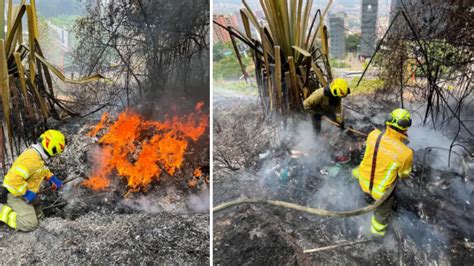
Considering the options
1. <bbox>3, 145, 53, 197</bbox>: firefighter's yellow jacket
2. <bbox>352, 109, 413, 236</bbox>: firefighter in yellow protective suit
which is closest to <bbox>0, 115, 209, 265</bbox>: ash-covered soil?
<bbox>3, 145, 53, 197</bbox>: firefighter's yellow jacket

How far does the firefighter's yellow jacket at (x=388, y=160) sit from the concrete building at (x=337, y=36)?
3.37 ft

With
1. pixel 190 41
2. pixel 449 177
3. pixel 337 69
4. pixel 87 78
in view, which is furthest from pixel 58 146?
pixel 449 177

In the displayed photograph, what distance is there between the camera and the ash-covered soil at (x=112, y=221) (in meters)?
3.11

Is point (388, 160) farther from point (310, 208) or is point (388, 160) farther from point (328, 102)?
point (328, 102)

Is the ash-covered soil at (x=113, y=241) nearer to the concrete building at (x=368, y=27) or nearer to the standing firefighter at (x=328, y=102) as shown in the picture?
the standing firefighter at (x=328, y=102)

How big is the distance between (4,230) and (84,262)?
2.74 feet

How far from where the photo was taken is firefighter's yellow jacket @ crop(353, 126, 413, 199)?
2818 mm

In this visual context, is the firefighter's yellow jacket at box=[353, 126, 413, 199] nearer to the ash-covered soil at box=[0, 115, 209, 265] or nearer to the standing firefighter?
the standing firefighter

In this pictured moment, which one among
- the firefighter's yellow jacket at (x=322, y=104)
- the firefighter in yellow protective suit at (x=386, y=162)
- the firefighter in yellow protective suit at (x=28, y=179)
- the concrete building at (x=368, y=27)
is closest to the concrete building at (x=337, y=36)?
the concrete building at (x=368, y=27)

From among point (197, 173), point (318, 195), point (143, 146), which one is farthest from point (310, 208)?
point (143, 146)

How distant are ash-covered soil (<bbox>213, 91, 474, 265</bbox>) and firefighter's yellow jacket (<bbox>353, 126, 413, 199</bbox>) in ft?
1.17

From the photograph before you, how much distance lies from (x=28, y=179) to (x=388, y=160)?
121 inches

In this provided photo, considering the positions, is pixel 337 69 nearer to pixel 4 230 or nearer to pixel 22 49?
pixel 22 49

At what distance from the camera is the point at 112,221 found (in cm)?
332
